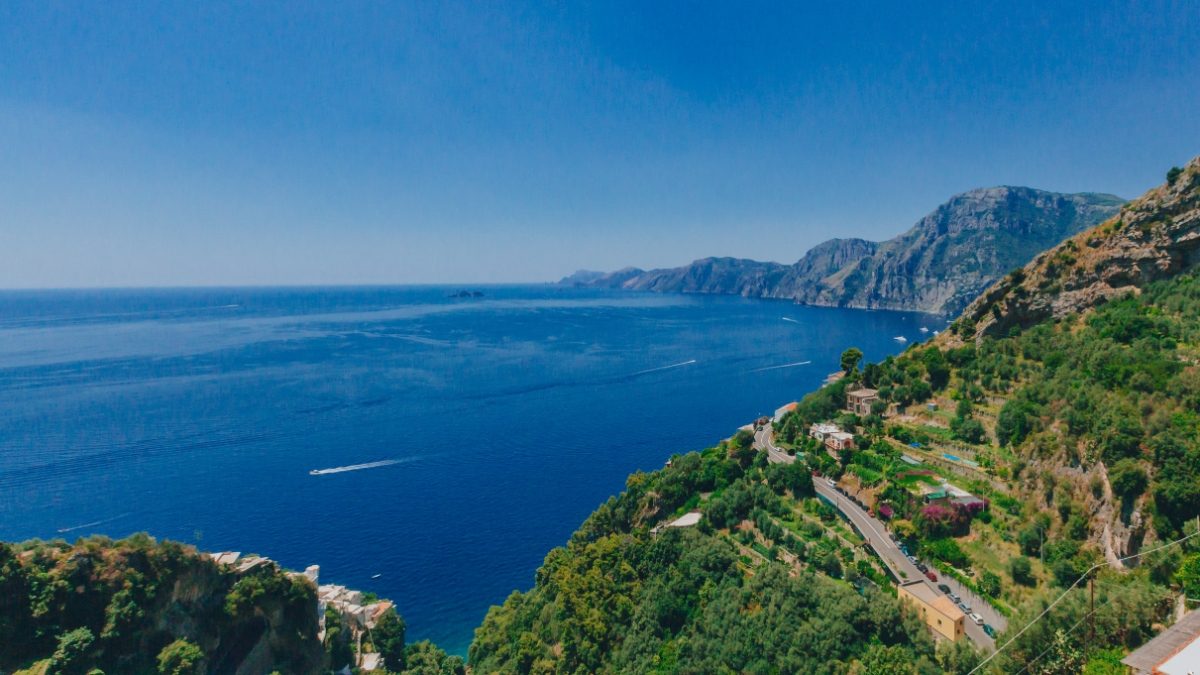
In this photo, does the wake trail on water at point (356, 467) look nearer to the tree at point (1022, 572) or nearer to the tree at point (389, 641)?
the tree at point (389, 641)

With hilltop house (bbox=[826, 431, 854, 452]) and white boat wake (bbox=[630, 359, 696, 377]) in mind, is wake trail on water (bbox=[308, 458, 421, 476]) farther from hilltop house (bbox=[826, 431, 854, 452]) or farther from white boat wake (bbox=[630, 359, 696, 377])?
white boat wake (bbox=[630, 359, 696, 377])

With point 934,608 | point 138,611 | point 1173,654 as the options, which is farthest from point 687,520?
point 138,611

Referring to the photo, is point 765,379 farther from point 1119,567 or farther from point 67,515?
point 67,515

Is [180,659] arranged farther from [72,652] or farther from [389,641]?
[389,641]

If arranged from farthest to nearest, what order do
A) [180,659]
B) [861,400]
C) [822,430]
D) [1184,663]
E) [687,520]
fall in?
[861,400] → [822,430] → [687,520] → [180,659] → [1184,663]

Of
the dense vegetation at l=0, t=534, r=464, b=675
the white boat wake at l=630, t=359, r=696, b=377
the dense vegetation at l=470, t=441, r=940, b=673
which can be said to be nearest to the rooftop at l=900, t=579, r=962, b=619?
the dense vegetation at l=470, t=441, r=940, b=673

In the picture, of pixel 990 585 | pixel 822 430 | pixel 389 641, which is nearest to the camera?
pixel 990 585

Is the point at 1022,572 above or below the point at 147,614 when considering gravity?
above
